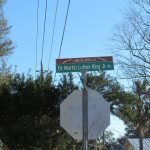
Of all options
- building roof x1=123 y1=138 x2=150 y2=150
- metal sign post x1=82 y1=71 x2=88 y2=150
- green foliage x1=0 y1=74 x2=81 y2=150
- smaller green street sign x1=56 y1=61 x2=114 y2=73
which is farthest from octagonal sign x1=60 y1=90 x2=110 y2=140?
building roof x1=123 y1=138 x2=150 y2=150

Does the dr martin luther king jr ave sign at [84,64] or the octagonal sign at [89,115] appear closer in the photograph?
the octagonal sign at [89,115]

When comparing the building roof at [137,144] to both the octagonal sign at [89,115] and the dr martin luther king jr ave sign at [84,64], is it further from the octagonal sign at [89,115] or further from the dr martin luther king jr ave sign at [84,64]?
the octagonal sign at [89,115]

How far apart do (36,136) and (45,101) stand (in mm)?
1937

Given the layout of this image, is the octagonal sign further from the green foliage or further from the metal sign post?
the green foliage

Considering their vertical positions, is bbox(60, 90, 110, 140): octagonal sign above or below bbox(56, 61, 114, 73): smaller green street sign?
below

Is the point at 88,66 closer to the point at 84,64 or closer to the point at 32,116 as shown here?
the point at 84,64

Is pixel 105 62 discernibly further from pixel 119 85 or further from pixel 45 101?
pixel 119 85

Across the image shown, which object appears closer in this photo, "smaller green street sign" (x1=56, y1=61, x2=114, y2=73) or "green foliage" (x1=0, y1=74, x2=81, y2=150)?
"smaller green street sign" (x1=56, y1=61, x2=114, y2=73)

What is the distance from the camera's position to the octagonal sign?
10000 mm

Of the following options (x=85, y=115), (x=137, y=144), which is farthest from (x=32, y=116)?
(x=137, y=144)

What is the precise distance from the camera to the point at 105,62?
1053 cm

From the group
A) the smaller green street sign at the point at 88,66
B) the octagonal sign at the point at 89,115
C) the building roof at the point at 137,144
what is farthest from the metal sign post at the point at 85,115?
the building roof at the point at 137,144

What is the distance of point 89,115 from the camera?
10078 mm

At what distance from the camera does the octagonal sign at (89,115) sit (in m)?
10.0
